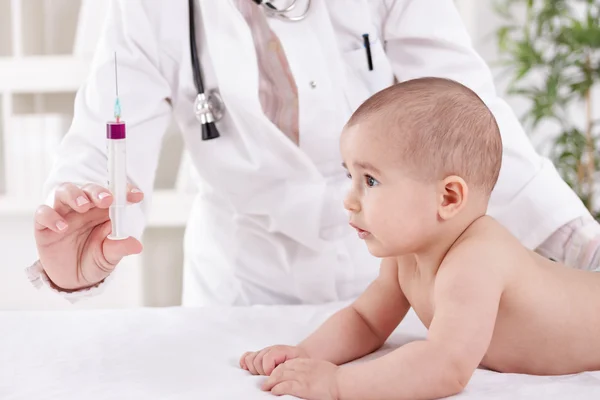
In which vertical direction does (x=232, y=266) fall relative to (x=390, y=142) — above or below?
below

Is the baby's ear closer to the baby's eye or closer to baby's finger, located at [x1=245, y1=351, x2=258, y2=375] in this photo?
the baby's eye

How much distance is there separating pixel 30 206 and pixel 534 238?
2.06 metres

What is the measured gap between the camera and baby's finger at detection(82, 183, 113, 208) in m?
1.14

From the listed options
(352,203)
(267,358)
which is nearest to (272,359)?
(267,358)

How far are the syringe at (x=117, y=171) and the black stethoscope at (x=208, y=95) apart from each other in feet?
1.23

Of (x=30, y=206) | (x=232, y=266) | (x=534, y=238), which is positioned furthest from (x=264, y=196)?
(x=30, y=206)

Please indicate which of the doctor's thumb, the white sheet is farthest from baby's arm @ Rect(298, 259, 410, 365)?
the doctor's thumb

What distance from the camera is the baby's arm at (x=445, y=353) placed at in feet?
3.32

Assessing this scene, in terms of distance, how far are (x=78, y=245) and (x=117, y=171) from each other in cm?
25

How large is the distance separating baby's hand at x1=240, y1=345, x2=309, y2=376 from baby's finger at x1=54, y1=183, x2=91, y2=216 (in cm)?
33

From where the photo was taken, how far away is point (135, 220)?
1502mm

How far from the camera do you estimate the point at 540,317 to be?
1.12m

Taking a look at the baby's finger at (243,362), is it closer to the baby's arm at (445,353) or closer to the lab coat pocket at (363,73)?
the baby's arm at (445,353)

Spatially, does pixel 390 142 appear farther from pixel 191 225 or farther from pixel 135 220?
pixel 191 225
